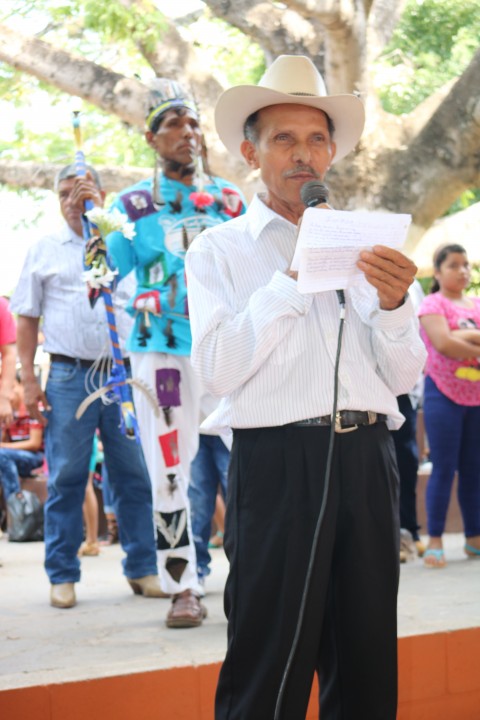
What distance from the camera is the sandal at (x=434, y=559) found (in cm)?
601

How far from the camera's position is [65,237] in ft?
17.5

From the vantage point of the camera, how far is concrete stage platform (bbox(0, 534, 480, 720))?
130 inches

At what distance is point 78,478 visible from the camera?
5.04m

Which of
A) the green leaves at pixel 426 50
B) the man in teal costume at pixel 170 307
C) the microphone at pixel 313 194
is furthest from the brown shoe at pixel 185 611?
the green leaves at pixel 426 50

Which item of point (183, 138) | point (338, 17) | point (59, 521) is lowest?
point (59, 521)

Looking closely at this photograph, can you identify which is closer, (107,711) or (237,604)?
(237,604)

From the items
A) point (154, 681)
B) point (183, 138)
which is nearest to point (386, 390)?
point (154, 681)

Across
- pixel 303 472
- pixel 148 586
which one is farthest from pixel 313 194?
pixel 148 586

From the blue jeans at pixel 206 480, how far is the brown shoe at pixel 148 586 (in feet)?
0.93

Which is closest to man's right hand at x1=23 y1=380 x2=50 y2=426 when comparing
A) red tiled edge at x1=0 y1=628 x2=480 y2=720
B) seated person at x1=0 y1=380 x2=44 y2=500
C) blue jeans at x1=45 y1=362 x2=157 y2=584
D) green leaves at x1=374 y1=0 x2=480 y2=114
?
blue jeans at x1=45 y1=362 x2=157 y2=584

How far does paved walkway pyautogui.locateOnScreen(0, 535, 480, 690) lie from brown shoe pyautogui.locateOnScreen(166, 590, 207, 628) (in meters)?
0.05

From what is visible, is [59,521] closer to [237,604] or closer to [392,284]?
[237,604]

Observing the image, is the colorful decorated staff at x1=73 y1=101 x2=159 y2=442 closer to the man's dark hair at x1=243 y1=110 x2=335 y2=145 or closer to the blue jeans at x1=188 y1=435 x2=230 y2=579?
the blue jeans at x1=188 y1=435 x2=230 y2=579

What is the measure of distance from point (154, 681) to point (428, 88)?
12.7m
